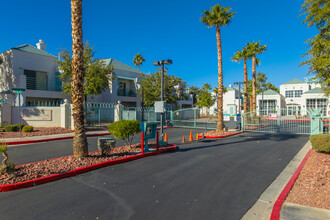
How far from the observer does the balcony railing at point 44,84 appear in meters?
21.5

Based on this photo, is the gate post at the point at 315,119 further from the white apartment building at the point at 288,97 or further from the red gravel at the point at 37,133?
the white apartment building at the point at 288,97

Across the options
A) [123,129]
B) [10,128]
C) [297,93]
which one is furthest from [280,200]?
[297,93]

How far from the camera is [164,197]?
464 cm

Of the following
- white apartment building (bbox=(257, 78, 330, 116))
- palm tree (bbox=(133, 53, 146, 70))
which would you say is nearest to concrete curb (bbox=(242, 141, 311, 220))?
white apartment building (bbox=(257, 78, 330, 116))

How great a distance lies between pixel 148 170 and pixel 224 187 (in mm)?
2539

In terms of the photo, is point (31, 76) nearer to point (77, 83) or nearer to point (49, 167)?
point (77, 83)

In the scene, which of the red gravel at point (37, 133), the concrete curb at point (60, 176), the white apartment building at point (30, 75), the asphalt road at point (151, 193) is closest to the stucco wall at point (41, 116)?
the red gravel at point (37, 133)

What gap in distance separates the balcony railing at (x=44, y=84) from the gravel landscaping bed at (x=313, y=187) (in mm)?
24201

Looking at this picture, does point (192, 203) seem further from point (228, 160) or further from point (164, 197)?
point (228, 160)

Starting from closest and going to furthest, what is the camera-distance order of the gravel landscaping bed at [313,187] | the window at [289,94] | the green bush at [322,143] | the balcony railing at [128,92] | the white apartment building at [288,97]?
the gravel landscaping bed at [313,187], the green bush at [322,143], the balcony railing at [128,92], the white apartment building at [288,97], the window at [289,94]

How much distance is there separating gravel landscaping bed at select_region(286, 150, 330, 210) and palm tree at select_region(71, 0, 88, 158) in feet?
20.9

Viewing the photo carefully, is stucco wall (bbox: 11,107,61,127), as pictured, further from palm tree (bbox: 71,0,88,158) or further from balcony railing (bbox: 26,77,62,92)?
palm tree (bbox: 71,0,88,158)

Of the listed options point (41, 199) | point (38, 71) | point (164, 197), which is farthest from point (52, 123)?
point (164, 197)

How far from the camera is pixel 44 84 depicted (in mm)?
22828
